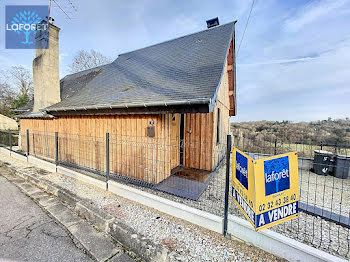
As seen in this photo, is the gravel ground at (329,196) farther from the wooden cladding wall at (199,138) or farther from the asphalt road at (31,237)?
the asphalt road at (31,237)

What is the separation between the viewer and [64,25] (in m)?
7.71

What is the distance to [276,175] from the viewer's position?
1853 mm

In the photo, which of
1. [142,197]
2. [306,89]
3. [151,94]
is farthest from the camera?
[306,89]

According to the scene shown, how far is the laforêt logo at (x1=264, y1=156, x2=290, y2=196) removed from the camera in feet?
5.94

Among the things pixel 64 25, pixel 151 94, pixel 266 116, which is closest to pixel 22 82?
pixel 64 25

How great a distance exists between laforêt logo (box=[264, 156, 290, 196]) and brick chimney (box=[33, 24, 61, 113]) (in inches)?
363

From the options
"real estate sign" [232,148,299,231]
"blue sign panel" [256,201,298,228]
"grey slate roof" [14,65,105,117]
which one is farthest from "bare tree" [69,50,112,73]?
"blue sign panel" [256,201,298,228]

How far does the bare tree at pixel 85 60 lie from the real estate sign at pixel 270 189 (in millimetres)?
22508

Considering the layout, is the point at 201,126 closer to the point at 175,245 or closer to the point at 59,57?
the point at 175,245

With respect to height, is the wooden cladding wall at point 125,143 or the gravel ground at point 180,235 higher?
the wooden cladding wall at point 125,143

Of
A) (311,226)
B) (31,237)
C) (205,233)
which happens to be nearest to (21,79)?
(31,237)

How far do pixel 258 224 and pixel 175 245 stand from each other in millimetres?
1186

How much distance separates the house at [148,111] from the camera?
13.7 ft

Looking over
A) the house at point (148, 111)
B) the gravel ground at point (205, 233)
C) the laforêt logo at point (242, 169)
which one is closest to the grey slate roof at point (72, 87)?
the house at point (148, 111)
